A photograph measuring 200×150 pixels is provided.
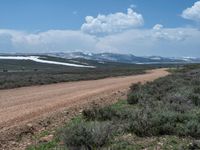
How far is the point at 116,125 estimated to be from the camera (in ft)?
36.0

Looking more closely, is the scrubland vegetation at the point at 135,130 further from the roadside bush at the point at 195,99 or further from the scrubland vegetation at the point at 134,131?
the roadside bush at the point at 195,99

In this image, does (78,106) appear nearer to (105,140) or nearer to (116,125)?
(116,125)

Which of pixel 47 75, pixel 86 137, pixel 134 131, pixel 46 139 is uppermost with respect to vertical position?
pixel 86 137

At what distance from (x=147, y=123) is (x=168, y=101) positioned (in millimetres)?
5232

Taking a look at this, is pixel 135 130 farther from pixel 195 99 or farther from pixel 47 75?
pixel 47 75

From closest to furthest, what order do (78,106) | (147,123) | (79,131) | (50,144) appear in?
(79,131)
(50,144)
(147,123)
(78,106)

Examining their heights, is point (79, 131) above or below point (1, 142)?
above

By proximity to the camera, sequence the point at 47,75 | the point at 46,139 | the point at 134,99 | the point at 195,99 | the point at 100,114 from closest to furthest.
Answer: the point at 46,139 < the point at 100,114 < the point at 195,99 < the point at 134,99 < the point at 47,75

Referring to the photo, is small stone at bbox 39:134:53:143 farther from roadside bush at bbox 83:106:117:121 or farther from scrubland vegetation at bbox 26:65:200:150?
roadside bush at bbox 83:106:117:121

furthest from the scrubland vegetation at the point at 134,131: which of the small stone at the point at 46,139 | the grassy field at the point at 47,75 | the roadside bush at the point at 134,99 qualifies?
the grassy field at the point at 47,75

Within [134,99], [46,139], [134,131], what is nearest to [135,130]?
[134,131]

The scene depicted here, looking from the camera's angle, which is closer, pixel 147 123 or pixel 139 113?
pixel 147 123

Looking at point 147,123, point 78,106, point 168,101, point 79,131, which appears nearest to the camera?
point 79,131

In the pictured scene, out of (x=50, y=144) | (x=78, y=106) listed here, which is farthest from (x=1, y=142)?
(x=78, y=106)
